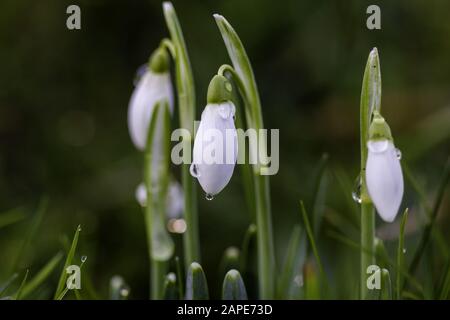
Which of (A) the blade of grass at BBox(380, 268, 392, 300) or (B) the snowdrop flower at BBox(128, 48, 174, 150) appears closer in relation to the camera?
(A) the blade of grass at BBox(380, 268, 392, 300)

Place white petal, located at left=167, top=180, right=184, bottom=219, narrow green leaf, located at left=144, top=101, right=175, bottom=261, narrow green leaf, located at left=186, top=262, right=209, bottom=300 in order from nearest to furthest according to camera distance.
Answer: narrow green leaf, located at left=186, top=262, right=209, bottom=300 < narrow green leaf, located at left=144, top=101, right=175, bottom=261 < white petal, located at left=167, top=180, right=184, bottom=219

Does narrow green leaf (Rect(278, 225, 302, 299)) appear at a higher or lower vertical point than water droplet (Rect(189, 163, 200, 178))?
lower

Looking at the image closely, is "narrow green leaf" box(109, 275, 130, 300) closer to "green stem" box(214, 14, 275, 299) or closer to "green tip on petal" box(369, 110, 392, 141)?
"green stem" box(214, 14, 275, 299)

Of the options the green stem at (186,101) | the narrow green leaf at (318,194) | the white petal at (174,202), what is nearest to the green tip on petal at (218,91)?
the green stem at (186,101)

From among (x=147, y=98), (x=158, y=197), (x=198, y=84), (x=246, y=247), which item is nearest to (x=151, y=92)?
(x=147, y=98)

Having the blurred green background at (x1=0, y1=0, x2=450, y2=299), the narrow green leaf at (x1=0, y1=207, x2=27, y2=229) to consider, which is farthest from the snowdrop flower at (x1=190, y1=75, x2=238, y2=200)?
the blurred green background at (x1=0, y1=0, x2=450, y2=299)

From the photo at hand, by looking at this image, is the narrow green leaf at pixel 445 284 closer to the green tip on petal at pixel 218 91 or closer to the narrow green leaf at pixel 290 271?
the narrow green leaf at pixel 290 271
